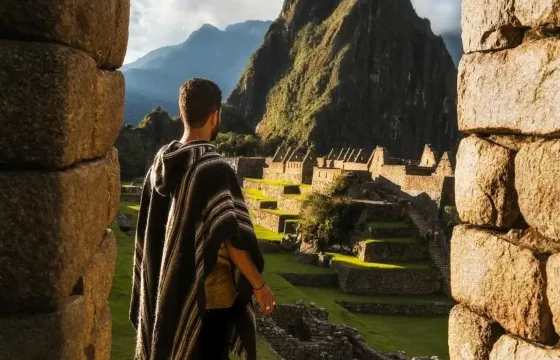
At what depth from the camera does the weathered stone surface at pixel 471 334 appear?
3.21m

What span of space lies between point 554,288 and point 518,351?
14.8 inches

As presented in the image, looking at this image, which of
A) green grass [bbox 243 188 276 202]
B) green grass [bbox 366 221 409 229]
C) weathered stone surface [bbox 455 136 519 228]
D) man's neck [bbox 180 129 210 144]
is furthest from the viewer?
green grass [bbox 243 188 276 202]

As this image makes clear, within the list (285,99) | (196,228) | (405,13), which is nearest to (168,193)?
(196,228)

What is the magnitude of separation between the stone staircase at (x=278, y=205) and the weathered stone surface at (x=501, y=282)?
3298 centimetres

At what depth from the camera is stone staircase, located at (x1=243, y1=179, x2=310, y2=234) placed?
124 ft

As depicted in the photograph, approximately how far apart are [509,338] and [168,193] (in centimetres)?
189

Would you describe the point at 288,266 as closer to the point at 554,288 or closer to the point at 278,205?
the point at 278,205

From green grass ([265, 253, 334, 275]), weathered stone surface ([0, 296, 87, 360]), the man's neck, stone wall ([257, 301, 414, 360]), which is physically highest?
A: the man's neck

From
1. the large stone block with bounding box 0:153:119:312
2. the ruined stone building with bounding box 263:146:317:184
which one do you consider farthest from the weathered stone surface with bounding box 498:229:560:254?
the ruined stone building with bounding box 263:146:317:184

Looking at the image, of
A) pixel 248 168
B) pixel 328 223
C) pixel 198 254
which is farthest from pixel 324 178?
pixel 198 254

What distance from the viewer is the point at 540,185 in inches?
114

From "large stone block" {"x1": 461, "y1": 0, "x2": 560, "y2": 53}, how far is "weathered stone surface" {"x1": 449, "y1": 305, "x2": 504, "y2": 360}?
134cm

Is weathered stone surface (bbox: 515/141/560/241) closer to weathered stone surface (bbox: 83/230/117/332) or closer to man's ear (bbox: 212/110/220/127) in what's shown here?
man's ear (bbox: 212/110/220/127)

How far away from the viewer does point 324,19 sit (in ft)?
613
